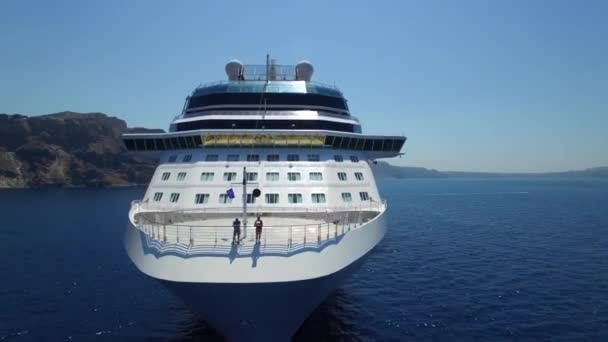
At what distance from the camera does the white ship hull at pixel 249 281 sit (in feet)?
41.4

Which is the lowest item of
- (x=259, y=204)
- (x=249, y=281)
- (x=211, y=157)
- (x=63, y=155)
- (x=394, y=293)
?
(x=394, y=293)

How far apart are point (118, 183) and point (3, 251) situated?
4726 inches

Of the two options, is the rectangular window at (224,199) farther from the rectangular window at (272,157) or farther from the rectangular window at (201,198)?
the rectangular window at (272,157)

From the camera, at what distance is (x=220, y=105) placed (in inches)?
960

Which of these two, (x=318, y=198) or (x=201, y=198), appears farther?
(x=318, y=198)

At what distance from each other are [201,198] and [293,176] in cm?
480

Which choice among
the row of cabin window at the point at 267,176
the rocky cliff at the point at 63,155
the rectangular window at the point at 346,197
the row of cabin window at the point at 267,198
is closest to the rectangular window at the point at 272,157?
the row of cabin window at the point at 267,176

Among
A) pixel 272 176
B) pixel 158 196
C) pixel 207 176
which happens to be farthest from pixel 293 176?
pixel 158 196

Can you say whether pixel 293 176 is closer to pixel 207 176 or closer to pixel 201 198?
pixel 207 176

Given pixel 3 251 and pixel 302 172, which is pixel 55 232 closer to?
pixel 3 251

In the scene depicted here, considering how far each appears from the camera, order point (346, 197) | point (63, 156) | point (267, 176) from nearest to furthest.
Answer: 1. point (267, 176)
2. point (346, 197)
3. point (63, 156)

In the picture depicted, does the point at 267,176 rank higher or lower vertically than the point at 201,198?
higher

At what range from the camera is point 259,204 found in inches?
750

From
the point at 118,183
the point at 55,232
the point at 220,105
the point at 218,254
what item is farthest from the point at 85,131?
the point at 218,254
